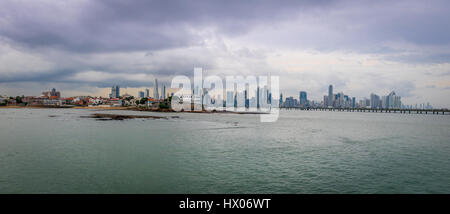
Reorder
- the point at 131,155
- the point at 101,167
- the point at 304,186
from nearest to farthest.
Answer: the point at 304,186, the point at 101,167, the point at 131,155

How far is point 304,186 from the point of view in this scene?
1518 centimetres

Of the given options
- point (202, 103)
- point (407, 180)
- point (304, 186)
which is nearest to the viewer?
point (304, 186)

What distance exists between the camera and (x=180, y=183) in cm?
1543

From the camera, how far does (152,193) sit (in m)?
13.5
